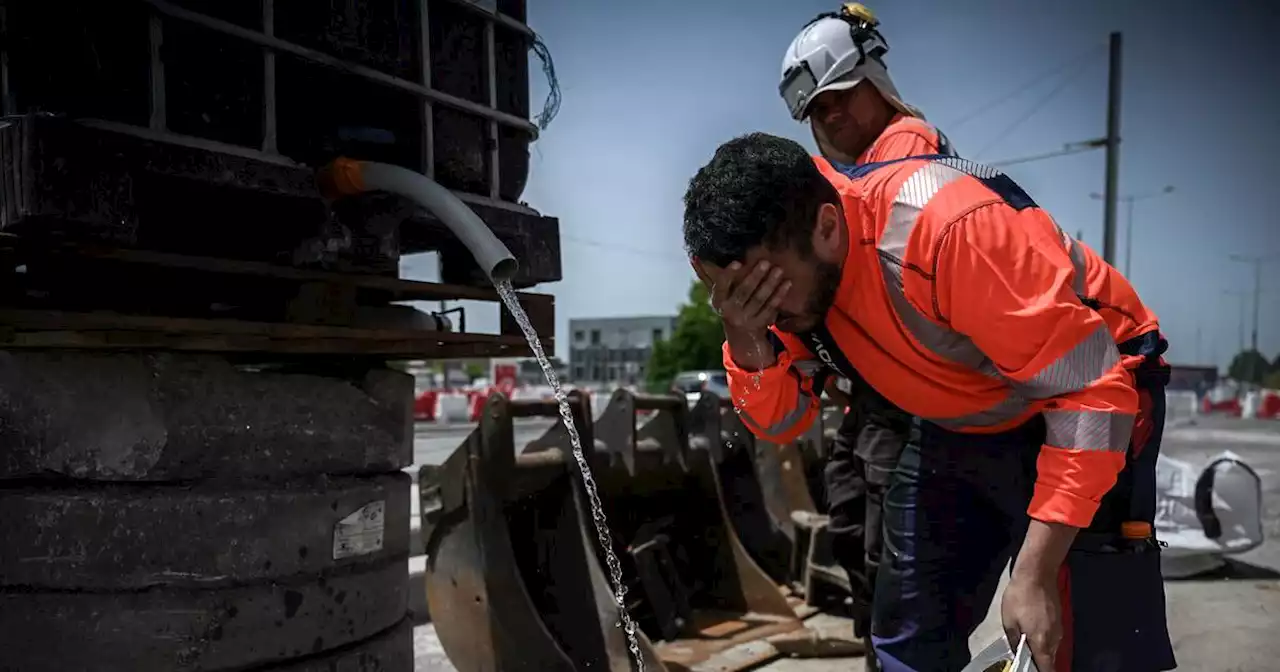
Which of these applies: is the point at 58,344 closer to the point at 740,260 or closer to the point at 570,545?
the point at 740,260

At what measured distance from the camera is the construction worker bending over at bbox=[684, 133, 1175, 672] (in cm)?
160

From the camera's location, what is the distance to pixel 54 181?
5.27ft

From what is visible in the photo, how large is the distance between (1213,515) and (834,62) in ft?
11.1

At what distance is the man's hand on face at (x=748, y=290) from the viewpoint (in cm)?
169

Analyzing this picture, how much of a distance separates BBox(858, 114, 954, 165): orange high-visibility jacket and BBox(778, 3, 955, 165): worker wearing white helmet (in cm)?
5

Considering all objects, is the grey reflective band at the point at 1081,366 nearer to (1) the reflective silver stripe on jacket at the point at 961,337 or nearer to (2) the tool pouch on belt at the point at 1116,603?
(1) the reflective silver stripe on jacket at the point at 961,337

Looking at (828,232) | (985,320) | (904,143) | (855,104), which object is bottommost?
(985,320)

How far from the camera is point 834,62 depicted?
3.03 m

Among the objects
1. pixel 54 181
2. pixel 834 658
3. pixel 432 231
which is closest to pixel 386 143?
pixel 432 231

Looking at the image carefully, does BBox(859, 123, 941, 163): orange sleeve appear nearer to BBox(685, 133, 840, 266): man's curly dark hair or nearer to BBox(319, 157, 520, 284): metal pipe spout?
BBox(685, 133, 840, 266): man's curly dark hair

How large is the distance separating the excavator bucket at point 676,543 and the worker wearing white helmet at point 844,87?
1382 mm

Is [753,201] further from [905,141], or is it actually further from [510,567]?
[510,567]

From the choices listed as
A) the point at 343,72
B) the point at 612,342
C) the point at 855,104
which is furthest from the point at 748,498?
the point at 612,342

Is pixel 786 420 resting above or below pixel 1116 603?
above
